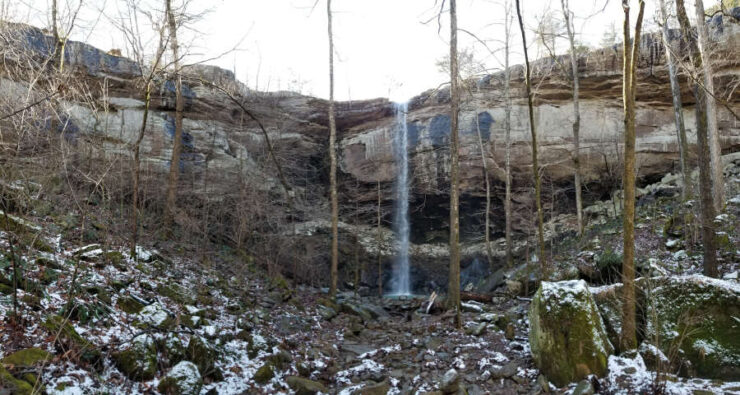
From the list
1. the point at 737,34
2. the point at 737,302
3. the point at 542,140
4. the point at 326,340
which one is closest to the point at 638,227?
the point at 542,140

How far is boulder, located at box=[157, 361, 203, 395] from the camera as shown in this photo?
420 centimetres

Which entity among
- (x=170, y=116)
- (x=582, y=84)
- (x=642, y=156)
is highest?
(x=582, y=84)

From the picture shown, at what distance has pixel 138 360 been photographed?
14.1 ft

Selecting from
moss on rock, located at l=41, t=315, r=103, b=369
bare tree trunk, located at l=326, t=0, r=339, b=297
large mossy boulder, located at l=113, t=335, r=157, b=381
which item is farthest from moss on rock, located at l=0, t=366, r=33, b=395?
bare tree trunk, located at l=326, t=0, r=339, b=297

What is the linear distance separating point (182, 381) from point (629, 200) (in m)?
6.08

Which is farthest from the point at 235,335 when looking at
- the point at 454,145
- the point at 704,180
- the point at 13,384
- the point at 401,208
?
the point at 401,208

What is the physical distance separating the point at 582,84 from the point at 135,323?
62.5 ft

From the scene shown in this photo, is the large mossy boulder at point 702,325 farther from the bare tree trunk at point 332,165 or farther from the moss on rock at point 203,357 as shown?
the bare tree trunk at point 332,165

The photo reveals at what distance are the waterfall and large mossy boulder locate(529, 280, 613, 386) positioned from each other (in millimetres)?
15372

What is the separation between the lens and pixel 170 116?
17.7 m

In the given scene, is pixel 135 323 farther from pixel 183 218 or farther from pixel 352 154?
pixel 352 154

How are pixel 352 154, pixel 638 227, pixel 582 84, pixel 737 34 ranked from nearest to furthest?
pixel 638 227, pixel 737 34, pixel 582 84, pixel 352 154

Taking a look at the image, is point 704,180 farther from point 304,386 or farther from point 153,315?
point 153,315

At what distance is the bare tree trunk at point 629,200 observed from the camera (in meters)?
4.97
